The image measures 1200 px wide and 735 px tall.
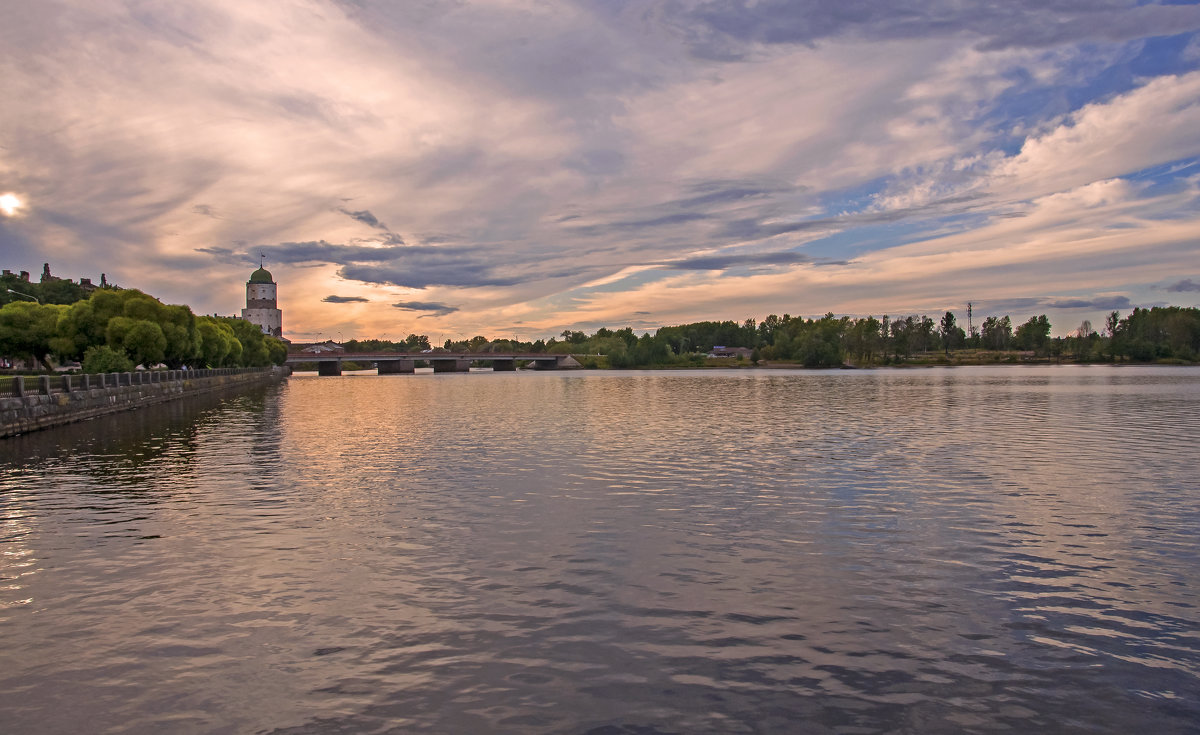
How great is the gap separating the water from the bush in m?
45.3

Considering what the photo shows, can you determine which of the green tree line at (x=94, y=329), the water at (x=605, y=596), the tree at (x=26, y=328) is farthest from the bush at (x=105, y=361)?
the water at (x=605, y=596)

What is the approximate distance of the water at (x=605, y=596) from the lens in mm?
9344

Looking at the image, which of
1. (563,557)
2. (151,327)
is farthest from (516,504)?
(151,327)

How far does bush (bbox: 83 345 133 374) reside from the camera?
224ft

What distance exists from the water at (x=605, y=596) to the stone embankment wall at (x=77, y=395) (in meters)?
16.4

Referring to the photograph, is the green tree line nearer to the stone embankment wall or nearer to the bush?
the bush

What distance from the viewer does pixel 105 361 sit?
226 feet

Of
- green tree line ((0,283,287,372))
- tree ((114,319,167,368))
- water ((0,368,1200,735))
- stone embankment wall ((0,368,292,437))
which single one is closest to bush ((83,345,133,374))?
green tree line ((0,283,287,372))

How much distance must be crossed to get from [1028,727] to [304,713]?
879cm

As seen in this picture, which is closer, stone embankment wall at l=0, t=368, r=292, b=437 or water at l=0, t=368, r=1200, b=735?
water at l=0, t=368, r=1200, b=735

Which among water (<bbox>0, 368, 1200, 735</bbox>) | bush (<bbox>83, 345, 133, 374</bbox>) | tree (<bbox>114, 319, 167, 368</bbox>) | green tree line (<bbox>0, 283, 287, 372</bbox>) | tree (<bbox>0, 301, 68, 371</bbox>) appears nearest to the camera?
water (<bbox>0, 368, 1200, 735</bbox>)

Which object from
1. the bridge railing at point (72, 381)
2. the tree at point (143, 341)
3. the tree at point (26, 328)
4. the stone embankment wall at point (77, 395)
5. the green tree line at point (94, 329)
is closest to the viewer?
the stone embankment wall at point (77, 395)

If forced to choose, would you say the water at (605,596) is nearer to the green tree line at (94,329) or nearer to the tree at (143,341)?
the tree at (143,341)

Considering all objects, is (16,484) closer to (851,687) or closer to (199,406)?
(851,687)
